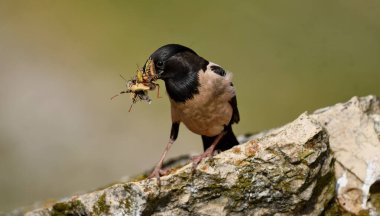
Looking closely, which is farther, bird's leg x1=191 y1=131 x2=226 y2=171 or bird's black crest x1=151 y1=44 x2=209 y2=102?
bird's black crest x1=151 y1=44 x2=209 y2=102

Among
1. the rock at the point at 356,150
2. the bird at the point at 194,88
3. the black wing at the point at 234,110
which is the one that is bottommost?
the rock at the point at 356,150

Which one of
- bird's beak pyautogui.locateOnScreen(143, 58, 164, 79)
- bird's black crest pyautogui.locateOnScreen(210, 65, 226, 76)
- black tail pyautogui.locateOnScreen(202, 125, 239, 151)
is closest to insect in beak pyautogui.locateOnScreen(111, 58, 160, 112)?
bird's beak pyautogui.locateOnScreen(143, 58, 164, 79)

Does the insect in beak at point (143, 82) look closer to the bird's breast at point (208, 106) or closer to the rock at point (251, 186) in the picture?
the bird's breast at point (208, 106)

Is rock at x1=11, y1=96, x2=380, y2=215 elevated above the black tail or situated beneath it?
situated beneath

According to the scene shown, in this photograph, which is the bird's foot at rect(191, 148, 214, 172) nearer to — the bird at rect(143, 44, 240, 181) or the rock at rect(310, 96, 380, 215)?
the bird at rect(143, 44, 240, 181)

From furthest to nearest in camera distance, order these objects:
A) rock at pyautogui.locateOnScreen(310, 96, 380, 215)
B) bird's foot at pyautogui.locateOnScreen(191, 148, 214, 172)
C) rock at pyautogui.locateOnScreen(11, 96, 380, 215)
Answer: rock at pyautogui.locateOnScreen(310, 96, 380, 215)
bird's foot at pyautogui.locateOnScreen(191, 148, 214, 172)
rock at pyautogui.locateOnScreen(11, 96, 380, 215)

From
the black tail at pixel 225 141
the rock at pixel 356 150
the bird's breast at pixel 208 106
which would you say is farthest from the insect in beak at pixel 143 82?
the rock at pixel 356 150

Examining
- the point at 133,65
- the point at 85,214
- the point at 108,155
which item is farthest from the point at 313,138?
the point at 133,65

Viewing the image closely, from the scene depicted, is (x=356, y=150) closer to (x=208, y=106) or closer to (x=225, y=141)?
(x=225, y=141)
